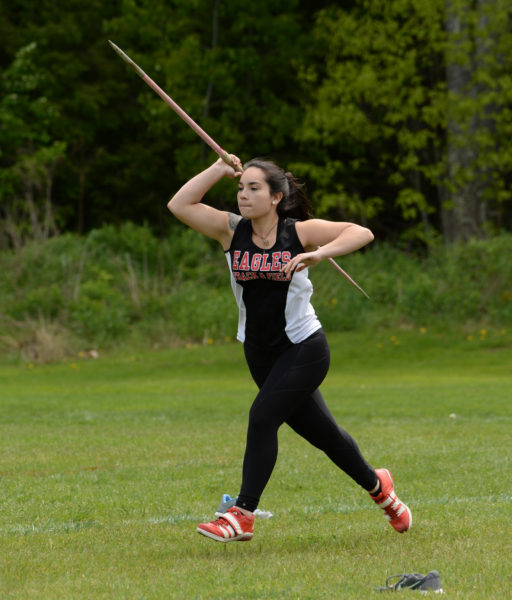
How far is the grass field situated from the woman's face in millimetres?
1768

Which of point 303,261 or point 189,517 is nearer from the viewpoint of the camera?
point 303,261

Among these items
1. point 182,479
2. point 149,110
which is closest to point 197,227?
point 182,479

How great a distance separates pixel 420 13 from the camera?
27.8 meters

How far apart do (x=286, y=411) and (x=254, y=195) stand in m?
1.15

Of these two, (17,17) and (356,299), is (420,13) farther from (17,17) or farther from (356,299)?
(17,17)

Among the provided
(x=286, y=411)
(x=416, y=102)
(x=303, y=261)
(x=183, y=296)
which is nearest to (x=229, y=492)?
(x=286, y=411)

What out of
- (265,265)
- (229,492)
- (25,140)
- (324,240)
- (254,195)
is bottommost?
(229,492)

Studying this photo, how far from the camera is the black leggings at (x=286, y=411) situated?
18.8 ft

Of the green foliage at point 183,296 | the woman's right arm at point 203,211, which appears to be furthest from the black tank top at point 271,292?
the green foliage at point 183,296

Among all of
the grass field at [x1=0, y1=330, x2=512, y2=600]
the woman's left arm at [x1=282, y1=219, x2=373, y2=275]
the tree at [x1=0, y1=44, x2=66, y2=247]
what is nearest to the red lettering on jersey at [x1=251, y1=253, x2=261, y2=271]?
the woman's left arm at [x1=282, y1=219, x2=373, y2=275]

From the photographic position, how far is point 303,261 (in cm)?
556

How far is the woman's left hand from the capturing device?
5.50 m

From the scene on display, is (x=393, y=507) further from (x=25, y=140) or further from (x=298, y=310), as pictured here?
(x=25, y=140)

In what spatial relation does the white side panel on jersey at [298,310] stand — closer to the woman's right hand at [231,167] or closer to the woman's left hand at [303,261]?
the woman's left hand at [303,261]
